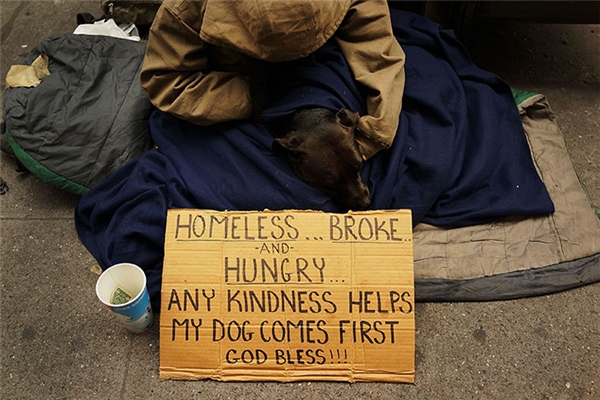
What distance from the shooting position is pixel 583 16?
9.89 ft

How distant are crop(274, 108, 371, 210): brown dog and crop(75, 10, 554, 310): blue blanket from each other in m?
0.07

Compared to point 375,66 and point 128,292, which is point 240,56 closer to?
point 375,66

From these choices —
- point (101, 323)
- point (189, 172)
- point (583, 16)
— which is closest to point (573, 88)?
point (583, 16)

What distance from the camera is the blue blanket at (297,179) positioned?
2.40 m

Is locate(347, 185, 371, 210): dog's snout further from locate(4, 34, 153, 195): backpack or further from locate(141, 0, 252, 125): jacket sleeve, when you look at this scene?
locate(4, 34, 153, 195): backpack

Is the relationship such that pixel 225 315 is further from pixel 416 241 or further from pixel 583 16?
pixel 583 16

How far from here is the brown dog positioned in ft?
7.64

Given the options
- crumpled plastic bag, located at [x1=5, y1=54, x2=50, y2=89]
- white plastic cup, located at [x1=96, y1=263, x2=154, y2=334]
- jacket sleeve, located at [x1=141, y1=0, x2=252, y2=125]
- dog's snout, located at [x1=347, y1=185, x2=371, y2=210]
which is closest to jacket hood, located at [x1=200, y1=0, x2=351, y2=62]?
jacket sleeve, located at [x1=141, y1=0, x2=252, y2=125]

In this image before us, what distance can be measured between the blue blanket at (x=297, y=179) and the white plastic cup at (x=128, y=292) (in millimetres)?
112

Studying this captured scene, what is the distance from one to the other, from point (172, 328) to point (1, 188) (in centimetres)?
147

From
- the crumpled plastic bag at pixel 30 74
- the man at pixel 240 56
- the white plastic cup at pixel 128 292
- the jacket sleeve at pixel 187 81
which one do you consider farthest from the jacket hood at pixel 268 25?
the crumpled plastic bag at pixel 30 74

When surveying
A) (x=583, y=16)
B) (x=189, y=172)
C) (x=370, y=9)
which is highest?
(x=370, y=9)

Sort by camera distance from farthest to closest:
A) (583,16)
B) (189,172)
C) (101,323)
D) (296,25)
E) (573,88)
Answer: (573,88) → (583,16) → (189,172) → (101,323) → (296,25)

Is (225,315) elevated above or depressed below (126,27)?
below
